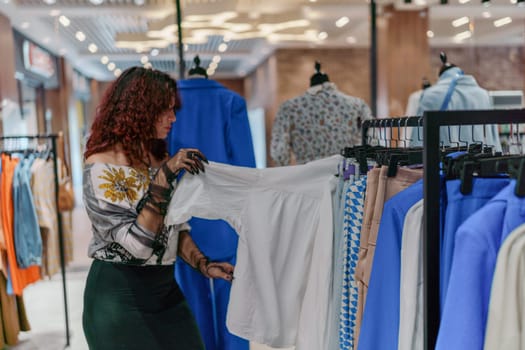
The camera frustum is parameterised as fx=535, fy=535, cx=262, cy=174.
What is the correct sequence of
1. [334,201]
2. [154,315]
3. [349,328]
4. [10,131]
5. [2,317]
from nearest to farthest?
[349,328]
[334,201]
[154,315]
[2,317]
[10,131]

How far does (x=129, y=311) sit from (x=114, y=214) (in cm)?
32

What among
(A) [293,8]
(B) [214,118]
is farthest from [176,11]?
(B) [214,118]

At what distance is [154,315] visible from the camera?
1.77 metres

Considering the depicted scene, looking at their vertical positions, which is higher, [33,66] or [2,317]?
[33,66]

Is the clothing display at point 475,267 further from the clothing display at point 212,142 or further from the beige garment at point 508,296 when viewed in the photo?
the clothing display at point 212,142

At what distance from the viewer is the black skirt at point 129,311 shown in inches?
68.1

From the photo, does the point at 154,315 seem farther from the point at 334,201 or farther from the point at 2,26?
the point at 2,26

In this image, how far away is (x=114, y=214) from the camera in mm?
1739

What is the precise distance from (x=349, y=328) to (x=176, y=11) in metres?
3.98

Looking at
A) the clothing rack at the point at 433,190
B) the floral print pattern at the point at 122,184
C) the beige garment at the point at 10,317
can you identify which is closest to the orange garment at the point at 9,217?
the beige garment at the point at 10,317

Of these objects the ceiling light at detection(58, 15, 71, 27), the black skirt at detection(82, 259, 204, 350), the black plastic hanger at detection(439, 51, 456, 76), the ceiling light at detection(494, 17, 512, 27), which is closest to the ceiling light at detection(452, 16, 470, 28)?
the ceiling light at detection(494, 17, 512, 27)

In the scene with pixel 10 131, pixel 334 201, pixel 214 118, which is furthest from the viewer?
pixel 10 131

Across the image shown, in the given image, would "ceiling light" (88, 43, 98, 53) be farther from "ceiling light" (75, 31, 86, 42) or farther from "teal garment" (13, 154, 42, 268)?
"teal garment" (13, 154, 42, 268)

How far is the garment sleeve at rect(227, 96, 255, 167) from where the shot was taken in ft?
8.15
